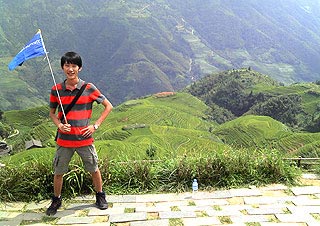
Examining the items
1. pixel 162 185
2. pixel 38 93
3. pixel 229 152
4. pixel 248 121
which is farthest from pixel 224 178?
pixel 38 93

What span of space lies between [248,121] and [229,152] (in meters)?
62.4

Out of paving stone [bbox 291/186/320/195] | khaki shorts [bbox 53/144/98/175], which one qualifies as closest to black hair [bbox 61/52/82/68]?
khaki shorts [bbox 53/144/98/175]

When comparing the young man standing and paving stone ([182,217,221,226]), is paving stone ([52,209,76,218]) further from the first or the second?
paving stone ([182,217,221,226])

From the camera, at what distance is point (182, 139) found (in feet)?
182

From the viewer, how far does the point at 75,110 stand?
4516 millimetres

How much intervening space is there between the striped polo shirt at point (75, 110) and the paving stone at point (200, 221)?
1.57 meters

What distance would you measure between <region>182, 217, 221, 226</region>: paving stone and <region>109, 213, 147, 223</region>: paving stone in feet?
1.73

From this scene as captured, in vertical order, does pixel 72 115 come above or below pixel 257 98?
above

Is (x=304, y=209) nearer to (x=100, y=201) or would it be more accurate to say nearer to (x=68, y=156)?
(x=100, y=201)

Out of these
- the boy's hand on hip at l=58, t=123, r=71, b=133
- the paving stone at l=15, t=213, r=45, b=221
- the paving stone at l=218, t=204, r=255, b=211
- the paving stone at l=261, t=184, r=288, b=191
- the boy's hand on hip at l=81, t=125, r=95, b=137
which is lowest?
the paving stone at l=15, t=213, r=45, b=221

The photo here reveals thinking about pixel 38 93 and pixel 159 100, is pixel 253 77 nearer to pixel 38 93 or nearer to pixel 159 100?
pixel 159 100

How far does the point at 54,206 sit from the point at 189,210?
1745 mm

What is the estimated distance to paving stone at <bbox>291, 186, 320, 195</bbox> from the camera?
541 centimetres

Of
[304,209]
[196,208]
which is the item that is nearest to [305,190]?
[304,209]
